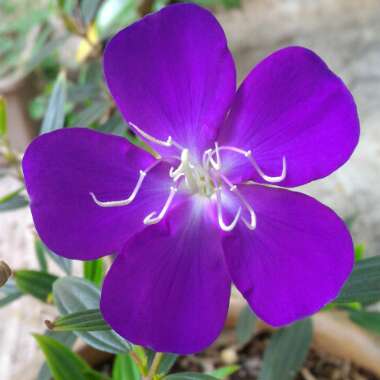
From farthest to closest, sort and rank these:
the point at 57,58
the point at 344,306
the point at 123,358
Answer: the point at 57,58
the point at 344,306
the point at 123,358

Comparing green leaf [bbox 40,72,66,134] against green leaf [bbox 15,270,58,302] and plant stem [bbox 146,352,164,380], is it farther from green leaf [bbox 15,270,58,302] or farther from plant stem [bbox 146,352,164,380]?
plant stem [bbox 146,352,164,380]

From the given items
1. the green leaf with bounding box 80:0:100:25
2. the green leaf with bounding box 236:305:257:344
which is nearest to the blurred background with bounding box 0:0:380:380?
the green leaf with bounding box 80:0:100:25

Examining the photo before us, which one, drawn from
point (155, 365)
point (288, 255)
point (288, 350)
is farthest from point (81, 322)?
point (288, 350)

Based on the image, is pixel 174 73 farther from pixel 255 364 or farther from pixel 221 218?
pixel 255 364

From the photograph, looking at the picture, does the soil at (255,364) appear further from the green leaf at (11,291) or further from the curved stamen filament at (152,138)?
the curved stamen filament at (152,138)

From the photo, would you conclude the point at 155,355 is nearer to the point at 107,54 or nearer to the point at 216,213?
the point at 216,213

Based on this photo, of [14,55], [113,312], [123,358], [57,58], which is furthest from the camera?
[57,58]

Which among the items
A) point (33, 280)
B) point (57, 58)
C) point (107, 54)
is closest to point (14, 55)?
point (57, 58)
